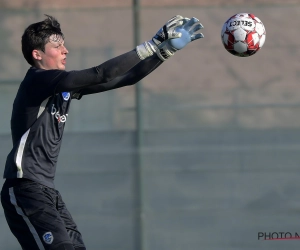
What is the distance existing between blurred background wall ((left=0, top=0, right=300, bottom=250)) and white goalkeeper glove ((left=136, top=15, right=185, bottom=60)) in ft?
6.66

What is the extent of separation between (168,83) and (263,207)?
1.37 m

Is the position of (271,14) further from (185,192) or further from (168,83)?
(185,192)

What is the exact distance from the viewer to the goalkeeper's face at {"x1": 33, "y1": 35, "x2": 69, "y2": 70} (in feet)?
14.0

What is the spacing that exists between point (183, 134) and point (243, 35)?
1.52m

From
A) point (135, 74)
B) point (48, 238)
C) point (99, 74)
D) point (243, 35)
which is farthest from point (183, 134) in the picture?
point (48, 238)

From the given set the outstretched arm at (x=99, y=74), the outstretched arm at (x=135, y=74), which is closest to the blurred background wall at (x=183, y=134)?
the outstretched arm at (x=135, y=74)

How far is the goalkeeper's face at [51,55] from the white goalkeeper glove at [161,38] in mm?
565

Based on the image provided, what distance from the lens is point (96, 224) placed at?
Answer: 624 cm

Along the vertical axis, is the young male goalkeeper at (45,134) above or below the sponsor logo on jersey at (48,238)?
above

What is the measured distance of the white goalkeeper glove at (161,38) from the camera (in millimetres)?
3971

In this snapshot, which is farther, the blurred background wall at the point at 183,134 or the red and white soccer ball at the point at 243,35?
the blurred background wall at the point at 183,134

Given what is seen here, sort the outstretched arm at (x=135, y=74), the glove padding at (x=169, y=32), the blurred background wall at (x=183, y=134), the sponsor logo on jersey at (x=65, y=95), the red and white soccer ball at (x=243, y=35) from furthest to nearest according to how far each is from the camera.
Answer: the blurred background wall at (x=183, y=134) < the red and white soccer ball at (x=243, y=35) < the outstretched arm at (x=135, y=74) < the sponsor logo on jersey at (x=65, y=95) < the glove padding at (x=169, y=32)

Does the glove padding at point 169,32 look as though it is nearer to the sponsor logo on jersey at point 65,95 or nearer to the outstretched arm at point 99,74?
the outstretched arm at point 99,74

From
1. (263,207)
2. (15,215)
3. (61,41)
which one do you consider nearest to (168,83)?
(263,207)
